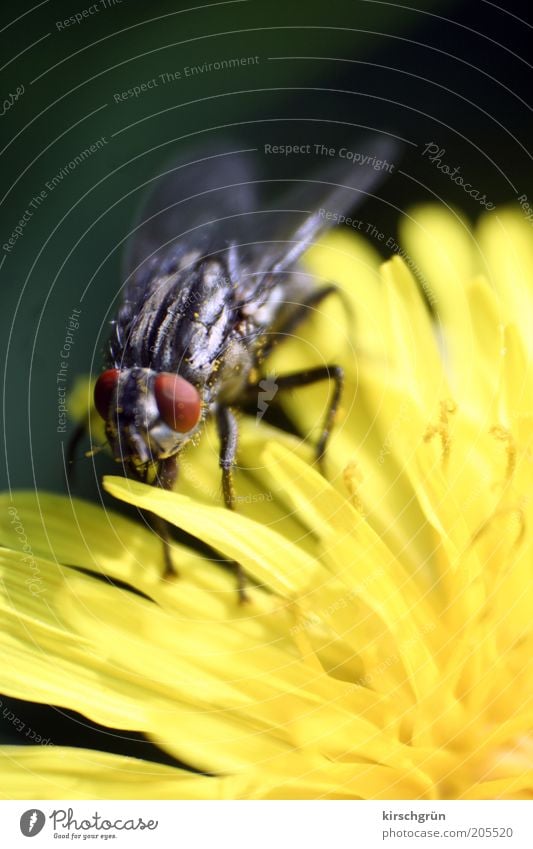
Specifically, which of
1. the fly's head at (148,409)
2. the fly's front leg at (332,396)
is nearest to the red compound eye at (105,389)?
the fly's head at (148,409)

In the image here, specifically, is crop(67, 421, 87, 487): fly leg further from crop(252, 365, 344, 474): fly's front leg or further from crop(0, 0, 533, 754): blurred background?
→ crop(252, 365, 344, 474): fly's front leg

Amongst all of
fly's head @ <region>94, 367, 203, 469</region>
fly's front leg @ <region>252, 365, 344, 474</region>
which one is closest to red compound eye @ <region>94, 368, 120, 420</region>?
fly's head @ <region>94, 367, 203, 469</region>

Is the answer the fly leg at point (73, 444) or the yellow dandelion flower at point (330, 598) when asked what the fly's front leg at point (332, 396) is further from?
the fly leg at point (73, 444)

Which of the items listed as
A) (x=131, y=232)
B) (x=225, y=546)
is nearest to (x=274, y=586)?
(x=225, y=546)

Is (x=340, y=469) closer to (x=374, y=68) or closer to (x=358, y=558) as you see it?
(x=358, y=558)

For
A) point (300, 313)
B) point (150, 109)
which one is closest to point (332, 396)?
point (300, 313)

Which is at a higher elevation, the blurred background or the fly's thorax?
the blurred background
